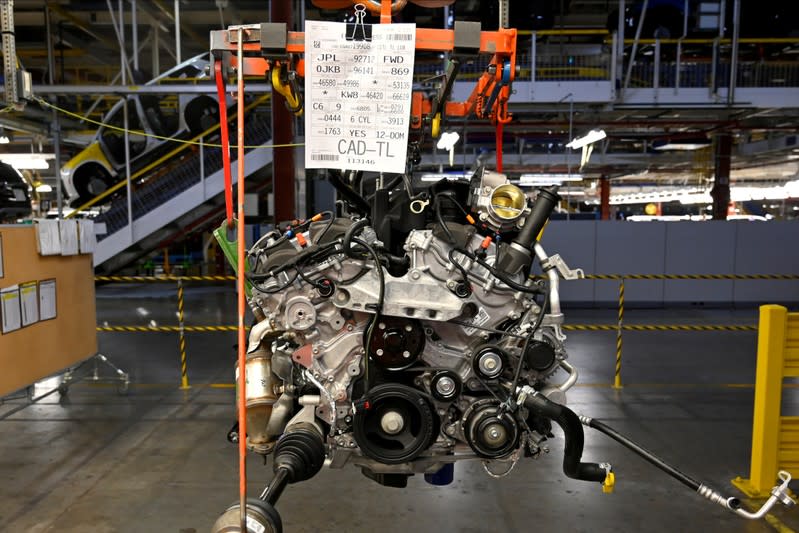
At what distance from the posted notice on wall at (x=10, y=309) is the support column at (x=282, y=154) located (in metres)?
4.21

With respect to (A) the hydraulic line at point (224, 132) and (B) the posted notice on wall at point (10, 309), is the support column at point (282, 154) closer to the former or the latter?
(B) the posted notice on wall at point (10, 309)

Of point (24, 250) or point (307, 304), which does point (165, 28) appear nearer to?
point (24, 250)

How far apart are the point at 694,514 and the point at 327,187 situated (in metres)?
7.80

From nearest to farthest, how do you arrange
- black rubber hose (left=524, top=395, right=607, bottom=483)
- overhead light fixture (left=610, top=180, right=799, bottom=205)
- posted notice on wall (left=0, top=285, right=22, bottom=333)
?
black rubber hose (left=524, top=395, right=607, bottom=483) → posted notice on wall (left=0, top=285, right=22, bottom=333) → overhead light fixture (left=610, top=180, right=799, bottom=205)

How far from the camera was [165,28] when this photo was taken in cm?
1283

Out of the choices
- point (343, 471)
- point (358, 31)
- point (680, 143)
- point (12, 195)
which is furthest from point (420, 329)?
point (680, 143)

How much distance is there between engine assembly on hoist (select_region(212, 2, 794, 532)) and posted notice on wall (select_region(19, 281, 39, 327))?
133 inches

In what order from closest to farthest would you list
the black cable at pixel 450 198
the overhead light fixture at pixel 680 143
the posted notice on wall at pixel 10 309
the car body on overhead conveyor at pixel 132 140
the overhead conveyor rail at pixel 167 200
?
1. the black cable at pixel 450 198
2. the posted notice on wall at pixel 10 309
3. the overhead conveyor rail at pixel 167 200
4. the car body on overhead conveyor at pixel 132 140
5. the overhead light fixture at pixel 680 143

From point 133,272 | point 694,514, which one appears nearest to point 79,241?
point 694,514

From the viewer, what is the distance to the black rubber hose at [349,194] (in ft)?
9.93

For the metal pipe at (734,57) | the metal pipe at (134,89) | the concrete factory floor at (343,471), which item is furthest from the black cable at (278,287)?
the metal pipe at (734,57)

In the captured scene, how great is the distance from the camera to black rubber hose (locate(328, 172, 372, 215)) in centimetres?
303

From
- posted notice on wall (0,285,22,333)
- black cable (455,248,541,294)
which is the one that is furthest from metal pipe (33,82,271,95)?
black cable (455,248,541,294)

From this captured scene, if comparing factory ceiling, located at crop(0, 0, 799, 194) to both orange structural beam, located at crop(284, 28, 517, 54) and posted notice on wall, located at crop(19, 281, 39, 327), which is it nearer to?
posted notice on wall, located at crop(19, 281, 39, 327)
